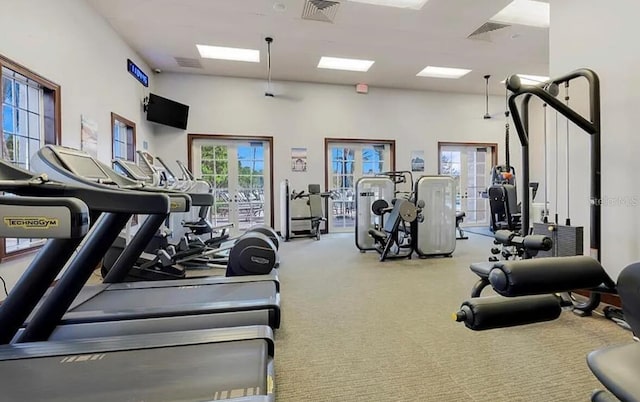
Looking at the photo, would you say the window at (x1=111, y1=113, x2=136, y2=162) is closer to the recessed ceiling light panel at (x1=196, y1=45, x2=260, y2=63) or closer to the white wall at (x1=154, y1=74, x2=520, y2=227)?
the white wall at (x1=154, y1=74, x2=520, y2=227)

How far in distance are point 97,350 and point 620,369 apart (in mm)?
2078

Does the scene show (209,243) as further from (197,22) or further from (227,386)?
(227,386)

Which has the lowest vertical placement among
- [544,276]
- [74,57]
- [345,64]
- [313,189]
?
→ [544,276]

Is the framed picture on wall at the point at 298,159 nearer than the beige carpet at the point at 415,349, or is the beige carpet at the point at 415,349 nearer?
the beige carpet at the point at 415,349

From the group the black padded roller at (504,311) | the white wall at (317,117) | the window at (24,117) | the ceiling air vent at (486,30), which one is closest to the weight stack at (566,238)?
the black padded roller at (504,311)

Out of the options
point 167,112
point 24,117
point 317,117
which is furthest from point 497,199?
point 24,117

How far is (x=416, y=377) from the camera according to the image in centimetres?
195

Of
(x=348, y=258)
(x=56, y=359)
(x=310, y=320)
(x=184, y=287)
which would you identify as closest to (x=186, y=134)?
(x=348, y=258)

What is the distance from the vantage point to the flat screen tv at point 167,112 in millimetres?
6592

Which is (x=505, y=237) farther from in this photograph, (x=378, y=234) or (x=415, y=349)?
(x=378, y=234)

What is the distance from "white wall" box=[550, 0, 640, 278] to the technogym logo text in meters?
3.85

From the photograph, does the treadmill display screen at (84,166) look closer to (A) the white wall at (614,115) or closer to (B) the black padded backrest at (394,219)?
(B) the black padded backrest at (394,219)

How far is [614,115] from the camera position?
2.99 meters

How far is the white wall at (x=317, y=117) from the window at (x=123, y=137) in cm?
112
